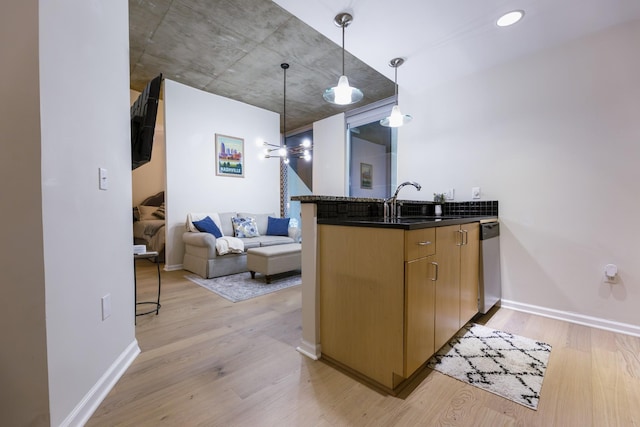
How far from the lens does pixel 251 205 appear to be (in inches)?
198

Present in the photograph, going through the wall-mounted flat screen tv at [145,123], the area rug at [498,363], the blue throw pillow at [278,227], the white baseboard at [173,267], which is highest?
the wall-mounted flat screen tv at [145,123]

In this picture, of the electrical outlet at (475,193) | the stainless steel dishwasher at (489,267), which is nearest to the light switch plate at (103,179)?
the stainless steel dishwasher at (489,267)

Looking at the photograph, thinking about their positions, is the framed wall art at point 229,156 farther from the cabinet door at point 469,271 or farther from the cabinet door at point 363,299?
the cabinet door at point 469,271

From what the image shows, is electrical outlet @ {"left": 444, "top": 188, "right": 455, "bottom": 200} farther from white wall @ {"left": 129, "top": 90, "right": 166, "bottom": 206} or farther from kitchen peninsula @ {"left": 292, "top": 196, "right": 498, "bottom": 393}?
white wall @ {"left": 129, "top": 90, "right": 166, "bottom": 206}

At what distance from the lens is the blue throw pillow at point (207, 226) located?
3846 mm

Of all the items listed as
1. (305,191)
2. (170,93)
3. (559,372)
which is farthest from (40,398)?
(305,191)

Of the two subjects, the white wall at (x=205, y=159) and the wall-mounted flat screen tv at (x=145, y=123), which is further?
the white wall at (x=205, y=159)

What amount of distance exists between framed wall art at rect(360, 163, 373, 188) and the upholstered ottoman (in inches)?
80.6

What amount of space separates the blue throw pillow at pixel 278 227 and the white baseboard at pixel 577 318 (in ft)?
10.7

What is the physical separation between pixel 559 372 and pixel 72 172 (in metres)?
2.83

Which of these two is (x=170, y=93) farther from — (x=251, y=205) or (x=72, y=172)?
(x=72, y=172)

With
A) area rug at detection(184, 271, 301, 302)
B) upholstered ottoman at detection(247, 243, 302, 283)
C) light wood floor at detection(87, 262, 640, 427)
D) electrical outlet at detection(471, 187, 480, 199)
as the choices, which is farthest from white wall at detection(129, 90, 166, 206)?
electrical outlet at detection(471, 187, 480, 199)

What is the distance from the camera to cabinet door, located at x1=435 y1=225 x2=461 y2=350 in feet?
5.33

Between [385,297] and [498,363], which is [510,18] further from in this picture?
[498,363]
